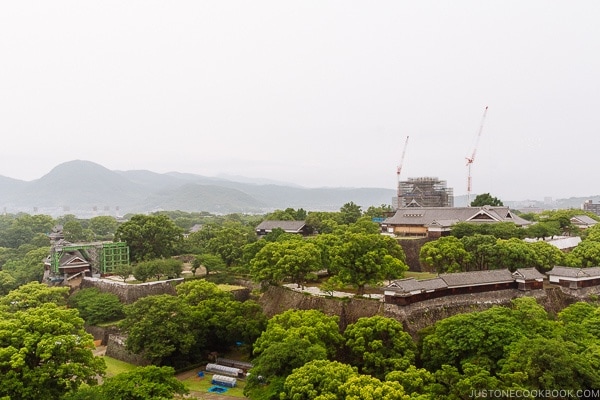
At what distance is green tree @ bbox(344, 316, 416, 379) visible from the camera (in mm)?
20359

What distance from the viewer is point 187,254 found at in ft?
146

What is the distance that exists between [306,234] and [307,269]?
760 inches

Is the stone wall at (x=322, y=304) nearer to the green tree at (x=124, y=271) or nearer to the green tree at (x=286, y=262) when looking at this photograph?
the green tree at (x=286, y=262)

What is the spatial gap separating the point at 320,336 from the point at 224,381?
587 cm

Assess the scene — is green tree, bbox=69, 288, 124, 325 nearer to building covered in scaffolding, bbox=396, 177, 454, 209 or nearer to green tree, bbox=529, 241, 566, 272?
green tree, bbox=529, 241, 566, 272

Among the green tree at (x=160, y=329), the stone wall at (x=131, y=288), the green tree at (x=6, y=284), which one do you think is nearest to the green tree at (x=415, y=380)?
the green tree at (x=160, y=329)

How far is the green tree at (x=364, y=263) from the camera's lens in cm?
2764

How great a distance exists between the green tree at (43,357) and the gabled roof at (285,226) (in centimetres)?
3003

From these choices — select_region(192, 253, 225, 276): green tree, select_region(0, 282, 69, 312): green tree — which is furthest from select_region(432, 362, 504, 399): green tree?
select_region(0, 282, 69, 312): green tree

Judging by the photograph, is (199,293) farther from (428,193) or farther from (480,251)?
(428,193)

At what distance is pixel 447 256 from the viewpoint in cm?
3106

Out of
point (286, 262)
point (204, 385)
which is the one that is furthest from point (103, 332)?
point (286, 262)

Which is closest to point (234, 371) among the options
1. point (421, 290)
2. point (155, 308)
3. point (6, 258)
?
point (155, 308)

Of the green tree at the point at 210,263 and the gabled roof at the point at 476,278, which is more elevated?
the gabled roof at the point at 476,278
